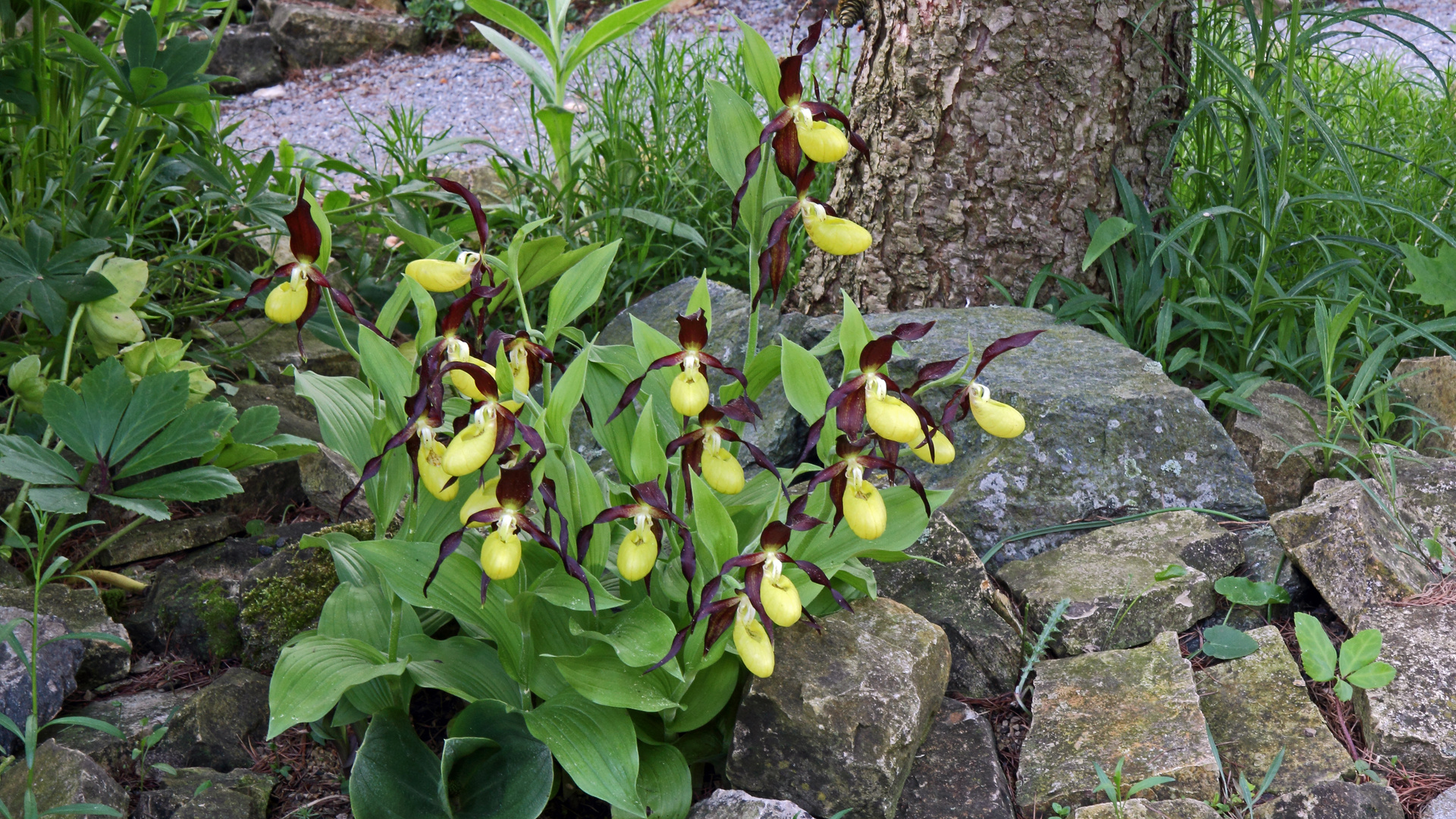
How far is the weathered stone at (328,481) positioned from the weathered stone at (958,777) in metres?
1.44

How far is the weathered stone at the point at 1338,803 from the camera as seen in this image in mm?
1426

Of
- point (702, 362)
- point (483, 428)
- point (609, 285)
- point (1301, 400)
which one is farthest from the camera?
point (609, 285)

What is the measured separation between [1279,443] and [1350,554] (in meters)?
0.54

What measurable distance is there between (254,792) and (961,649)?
1.25m

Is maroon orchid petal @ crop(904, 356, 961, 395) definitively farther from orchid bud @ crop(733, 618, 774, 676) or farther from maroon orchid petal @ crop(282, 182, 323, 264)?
maroon orchid petal @ crop(282, 182, 323, 264)

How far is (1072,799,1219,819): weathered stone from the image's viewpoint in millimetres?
1447

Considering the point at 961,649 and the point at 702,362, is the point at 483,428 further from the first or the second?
the point at 961,649

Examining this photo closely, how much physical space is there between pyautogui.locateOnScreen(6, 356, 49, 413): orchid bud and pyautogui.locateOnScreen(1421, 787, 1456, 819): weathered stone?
267 centimetres

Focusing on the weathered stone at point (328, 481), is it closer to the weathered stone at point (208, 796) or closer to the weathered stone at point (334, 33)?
the weathered stone at point (208, 796)

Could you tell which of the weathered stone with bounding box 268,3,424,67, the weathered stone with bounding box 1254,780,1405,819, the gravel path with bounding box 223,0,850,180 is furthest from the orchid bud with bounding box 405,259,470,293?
the weathered stone with bounding box 268,3,424,67

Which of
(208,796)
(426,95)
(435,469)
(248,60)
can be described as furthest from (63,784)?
(248,60)

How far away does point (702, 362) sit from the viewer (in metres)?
1.41

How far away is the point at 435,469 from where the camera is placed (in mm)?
1406

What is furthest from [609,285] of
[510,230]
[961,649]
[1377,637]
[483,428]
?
[1377,637]
